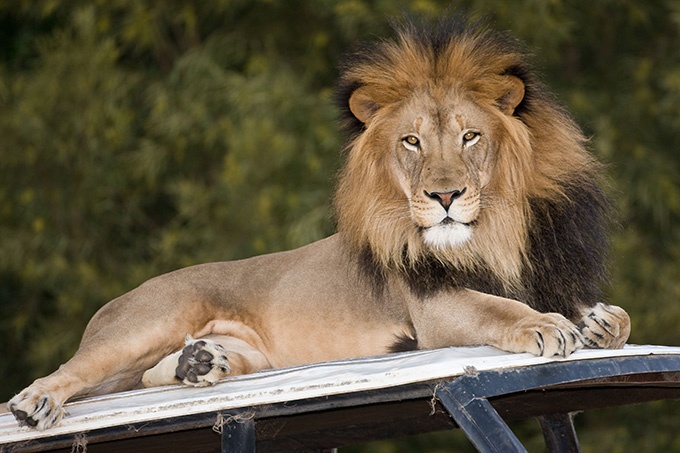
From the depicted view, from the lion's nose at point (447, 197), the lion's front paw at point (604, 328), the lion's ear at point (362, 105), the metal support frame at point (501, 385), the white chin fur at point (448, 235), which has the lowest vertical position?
the metal support frame at point (501, 385)

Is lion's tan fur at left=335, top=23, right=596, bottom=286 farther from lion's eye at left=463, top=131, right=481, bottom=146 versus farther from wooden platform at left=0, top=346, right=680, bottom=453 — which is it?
wooden platform at left=0, top=346, right=680, bottom=453

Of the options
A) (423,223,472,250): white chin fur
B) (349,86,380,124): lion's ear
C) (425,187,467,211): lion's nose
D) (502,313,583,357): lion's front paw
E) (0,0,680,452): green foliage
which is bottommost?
(502,313,583,357): lion's front paw

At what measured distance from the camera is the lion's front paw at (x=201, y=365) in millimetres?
2922

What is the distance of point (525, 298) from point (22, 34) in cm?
966

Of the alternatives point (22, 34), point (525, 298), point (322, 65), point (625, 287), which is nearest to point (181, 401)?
point (525, 298)

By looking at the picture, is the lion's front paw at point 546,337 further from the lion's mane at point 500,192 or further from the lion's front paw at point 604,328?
the lion's mane at point 500,192

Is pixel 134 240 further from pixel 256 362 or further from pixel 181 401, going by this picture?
pixel 181 401

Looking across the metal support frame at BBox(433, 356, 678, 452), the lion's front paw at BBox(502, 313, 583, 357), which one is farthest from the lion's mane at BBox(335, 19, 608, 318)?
the metal support frame at BBox(433, 356, 678, 452)

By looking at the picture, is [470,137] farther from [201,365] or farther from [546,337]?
[201,365]

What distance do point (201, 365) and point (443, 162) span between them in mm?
922

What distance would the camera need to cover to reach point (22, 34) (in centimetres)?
1207

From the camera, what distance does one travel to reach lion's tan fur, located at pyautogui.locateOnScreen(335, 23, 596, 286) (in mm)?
3441

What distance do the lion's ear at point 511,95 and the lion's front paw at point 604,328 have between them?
0.68 m

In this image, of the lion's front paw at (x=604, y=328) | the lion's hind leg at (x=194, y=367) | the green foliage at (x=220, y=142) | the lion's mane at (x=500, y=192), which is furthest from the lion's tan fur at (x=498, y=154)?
the green foliage at (x=220, y=142)
